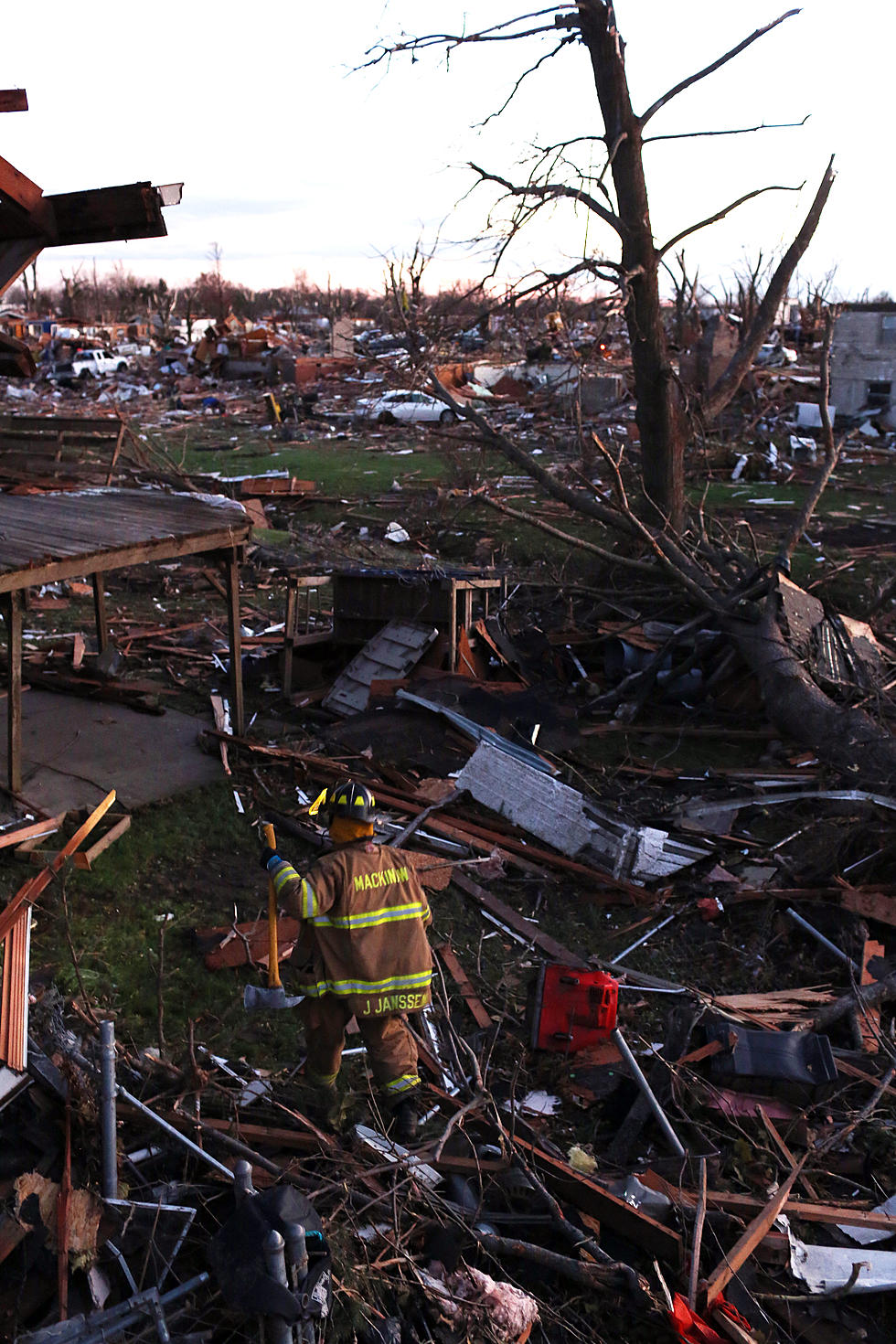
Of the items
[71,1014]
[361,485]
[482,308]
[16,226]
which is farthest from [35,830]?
[361,485]

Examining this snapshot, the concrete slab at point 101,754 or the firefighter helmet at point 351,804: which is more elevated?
the firefighter helmet at point 351,804

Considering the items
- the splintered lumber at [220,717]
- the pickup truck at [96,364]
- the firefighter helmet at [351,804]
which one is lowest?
the splintered lumber at [220,717]

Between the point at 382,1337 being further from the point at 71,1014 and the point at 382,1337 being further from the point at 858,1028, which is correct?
the point at 858,1028

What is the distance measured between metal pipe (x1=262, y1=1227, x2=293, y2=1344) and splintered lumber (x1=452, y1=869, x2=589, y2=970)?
323cm

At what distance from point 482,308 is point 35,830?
782 cm

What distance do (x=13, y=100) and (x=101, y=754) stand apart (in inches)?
208

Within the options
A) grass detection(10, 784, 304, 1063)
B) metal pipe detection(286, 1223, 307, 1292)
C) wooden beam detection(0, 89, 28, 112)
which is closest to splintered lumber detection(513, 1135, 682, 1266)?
metal pipe detection(286, 1223, 307, 1292)

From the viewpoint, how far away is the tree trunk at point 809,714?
809cm

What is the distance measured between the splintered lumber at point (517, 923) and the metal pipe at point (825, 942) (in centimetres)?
145

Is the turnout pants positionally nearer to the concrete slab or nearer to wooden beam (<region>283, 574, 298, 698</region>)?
the concrete slab

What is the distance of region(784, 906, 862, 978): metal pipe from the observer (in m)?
6.08

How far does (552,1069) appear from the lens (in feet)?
17.1

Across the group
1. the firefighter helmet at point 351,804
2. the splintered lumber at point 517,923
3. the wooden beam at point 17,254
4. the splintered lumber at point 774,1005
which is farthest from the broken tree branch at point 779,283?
the firefighter helmet at point 351,804

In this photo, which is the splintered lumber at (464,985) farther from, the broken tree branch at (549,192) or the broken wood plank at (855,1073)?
the broken tree branch at (549,192)
